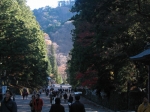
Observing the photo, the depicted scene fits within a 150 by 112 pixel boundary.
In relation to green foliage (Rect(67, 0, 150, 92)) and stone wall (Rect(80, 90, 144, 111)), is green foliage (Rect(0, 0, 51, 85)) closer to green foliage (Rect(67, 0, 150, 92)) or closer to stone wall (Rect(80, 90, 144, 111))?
green foliage (Rect(67, 0, 150, 92))

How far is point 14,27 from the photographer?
47.1 metres

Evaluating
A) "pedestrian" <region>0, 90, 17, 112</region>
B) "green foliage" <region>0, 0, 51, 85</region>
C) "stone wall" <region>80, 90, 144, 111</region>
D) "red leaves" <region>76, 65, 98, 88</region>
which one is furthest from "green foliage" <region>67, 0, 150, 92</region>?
"green foliage" <region>0, 0, 51, 85</region>

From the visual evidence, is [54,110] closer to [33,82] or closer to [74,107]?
[74,107]

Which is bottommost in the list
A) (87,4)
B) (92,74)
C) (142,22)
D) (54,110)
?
(54,110)

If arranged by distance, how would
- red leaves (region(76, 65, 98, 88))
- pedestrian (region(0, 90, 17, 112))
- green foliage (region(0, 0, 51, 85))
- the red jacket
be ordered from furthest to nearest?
green foliage (region(0, 0, 51, 85)) < red leaves (region(76, 65, 98, 88)) < the red jacket < pedestrian (region(0, 90, 17, 112))

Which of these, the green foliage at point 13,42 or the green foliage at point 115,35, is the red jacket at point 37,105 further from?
the green foliage at point 13,42

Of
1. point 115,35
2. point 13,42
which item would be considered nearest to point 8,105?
point 115,35

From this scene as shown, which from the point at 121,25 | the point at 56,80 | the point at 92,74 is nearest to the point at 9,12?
the point at 92,74

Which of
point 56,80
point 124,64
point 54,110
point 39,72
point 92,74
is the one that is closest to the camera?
point 54,110

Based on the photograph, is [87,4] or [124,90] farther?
[124,90]

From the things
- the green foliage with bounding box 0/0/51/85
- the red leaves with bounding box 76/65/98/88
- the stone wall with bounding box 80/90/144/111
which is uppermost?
the green foliage with bounding box 0/0/51/85

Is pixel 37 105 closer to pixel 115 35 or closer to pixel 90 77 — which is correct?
pixel 115 35

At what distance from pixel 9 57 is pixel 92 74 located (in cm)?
1921

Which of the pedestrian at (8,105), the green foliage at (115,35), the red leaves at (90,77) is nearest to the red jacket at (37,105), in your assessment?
the pedestrian at (8,105)
